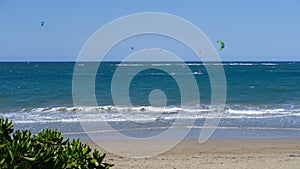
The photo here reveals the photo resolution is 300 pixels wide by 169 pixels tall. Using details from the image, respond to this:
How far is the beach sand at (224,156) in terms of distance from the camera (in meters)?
9.05

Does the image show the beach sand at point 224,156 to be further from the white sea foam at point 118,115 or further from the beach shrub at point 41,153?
the white sea foam at point 118,115

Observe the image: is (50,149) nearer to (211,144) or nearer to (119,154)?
(119,154)

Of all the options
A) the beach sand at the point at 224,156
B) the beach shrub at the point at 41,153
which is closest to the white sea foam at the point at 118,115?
the beach sand at the point at 224,156

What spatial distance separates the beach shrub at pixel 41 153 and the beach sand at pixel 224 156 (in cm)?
544

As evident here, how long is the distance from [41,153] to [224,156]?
7.35 meters

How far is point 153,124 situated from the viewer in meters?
16.2

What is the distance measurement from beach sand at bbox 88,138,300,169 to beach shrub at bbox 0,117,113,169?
17.8 ft

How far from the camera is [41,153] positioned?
3.17 metres

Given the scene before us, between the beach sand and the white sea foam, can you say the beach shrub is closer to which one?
the beach sand

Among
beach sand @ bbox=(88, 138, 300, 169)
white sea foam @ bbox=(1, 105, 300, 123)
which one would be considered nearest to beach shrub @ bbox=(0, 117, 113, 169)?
beach sand @ bbox=(88, 138, 300, 169)

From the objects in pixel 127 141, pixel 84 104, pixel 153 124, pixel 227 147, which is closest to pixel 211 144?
pixel 227 147

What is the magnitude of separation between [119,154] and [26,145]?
25.2 ft

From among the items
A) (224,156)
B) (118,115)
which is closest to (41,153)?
(224,156)

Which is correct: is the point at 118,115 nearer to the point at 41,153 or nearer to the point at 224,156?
the point at 224,156
